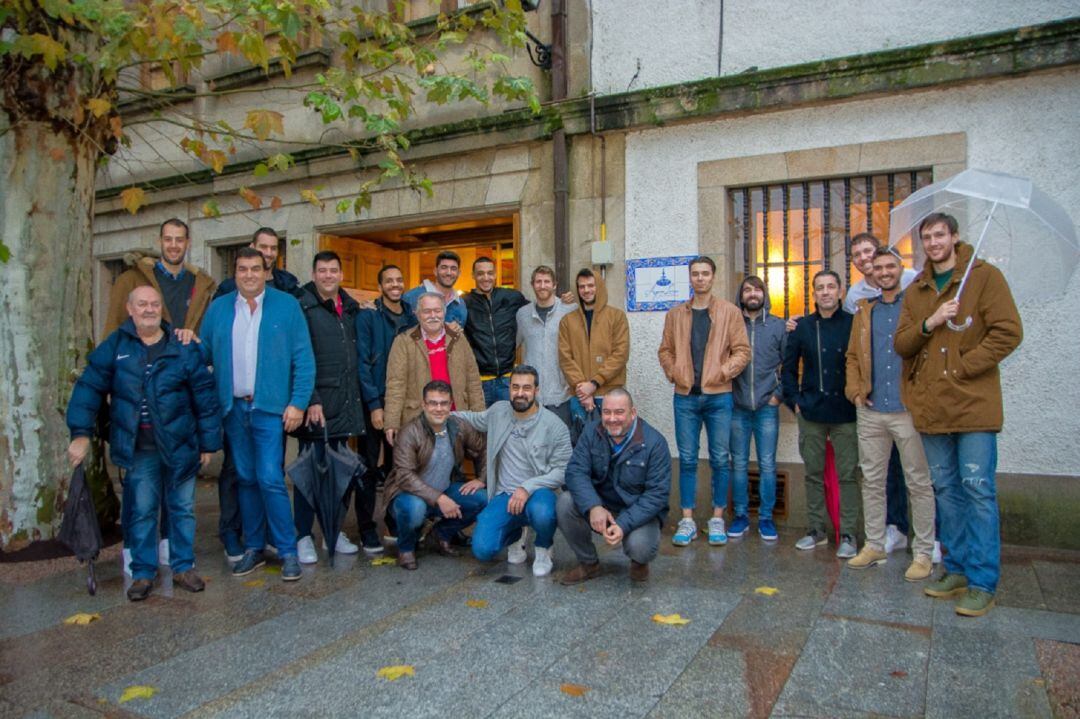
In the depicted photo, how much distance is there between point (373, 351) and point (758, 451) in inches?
123

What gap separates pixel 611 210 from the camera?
301 inches

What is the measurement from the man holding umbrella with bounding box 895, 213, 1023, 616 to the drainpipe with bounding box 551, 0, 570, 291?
140 inches

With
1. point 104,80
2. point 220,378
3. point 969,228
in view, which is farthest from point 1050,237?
point 104,80

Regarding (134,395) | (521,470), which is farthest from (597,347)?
(134,395)

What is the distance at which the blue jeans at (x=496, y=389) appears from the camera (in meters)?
6.87

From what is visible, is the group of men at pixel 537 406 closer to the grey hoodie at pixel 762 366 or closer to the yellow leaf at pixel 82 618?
the grey hoodie at pixel 762 366

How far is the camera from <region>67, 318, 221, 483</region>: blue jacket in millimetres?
4906

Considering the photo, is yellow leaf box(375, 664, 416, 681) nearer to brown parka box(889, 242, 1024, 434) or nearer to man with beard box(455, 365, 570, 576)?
man with beard box(455, 365, 570, 576)

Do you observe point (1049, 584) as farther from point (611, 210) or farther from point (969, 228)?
point (611, 210)

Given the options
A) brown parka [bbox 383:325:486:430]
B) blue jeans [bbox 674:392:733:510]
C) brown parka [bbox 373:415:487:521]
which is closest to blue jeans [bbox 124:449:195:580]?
brown parka [bbox 373:415:487:521]

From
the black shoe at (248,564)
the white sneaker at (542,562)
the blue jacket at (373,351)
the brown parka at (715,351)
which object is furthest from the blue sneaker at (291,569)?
the brown parka at (715,351)

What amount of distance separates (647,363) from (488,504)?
2528 millimetres

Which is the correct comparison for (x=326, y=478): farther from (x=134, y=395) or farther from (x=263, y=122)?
(x=263, y=122)

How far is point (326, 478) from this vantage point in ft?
18.5
